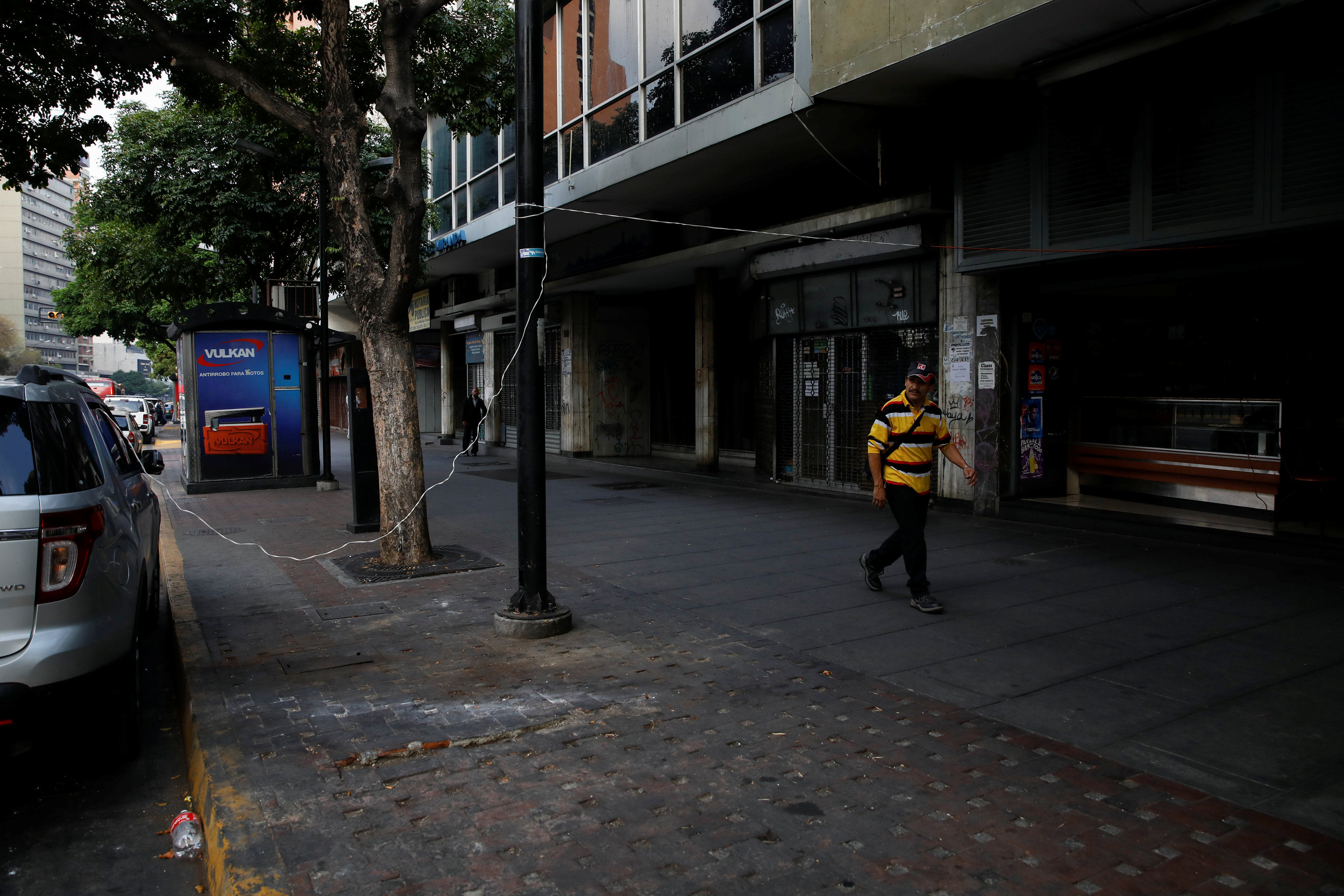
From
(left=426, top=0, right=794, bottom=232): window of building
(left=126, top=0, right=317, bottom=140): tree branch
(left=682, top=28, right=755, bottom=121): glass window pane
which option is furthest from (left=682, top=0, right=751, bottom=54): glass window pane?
(left=126, top=0, right=317, bottom=140): tree branch

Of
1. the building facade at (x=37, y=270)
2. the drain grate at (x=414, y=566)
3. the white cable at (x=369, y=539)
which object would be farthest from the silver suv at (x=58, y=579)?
the building facade at (x=37, y=270)

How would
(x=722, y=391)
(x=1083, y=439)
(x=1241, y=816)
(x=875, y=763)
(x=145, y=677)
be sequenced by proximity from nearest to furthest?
(x=1241, y=816) < (x=875, y=763) < (x=145, y=677) < (x=1083, y=439) < (x=722, y=391)

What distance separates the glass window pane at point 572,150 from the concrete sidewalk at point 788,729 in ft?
32.6

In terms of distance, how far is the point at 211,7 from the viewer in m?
9.95

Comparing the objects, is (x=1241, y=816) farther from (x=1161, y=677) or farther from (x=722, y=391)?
(x=722, y=391)

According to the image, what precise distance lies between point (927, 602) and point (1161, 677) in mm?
1715

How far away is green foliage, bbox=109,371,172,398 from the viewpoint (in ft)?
490

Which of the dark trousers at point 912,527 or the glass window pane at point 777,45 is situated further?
the glass window pane at point 777,45

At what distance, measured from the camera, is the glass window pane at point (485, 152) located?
63.7 ft

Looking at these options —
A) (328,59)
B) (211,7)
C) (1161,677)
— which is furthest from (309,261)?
(1161,677)

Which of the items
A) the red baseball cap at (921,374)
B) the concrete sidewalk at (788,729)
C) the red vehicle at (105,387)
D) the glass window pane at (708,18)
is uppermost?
the glass window pane at (708,18)

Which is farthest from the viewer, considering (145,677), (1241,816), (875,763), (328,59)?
(328,59)

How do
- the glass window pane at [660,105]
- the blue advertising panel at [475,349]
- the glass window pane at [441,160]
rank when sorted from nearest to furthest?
the glass window pane at [660,105], the glass window pane at [441,160], the blue advertising panel at [475,349]

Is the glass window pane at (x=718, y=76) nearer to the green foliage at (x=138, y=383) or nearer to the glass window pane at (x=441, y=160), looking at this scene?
the glass window pane at (x=441, y=160)
